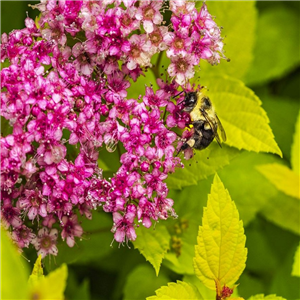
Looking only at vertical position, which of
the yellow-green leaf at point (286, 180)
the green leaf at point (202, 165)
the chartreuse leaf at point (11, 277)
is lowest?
the chartreuse leaf at point (11, 277)

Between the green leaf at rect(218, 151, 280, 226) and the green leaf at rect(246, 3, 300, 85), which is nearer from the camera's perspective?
the green leaf at rect(218, 151, 280, 226)

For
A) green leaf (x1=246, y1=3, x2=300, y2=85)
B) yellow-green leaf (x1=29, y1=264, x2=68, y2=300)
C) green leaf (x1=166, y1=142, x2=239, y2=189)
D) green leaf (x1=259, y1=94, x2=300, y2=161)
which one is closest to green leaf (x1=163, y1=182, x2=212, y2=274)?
green leaf (x1=166, y1=142, x2=239, y2=189)

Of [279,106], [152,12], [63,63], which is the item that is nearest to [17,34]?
[63,63]

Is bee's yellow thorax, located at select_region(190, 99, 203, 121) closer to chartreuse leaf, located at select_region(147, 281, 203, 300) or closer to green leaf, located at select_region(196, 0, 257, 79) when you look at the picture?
green leaf, located at select_region(196, 0, 257, 79)

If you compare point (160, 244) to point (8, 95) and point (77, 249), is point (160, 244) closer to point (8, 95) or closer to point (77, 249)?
point (77, 249)

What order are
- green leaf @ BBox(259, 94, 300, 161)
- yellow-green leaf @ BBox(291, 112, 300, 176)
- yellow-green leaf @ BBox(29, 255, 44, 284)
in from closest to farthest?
yellow-green leaf @ BBox(29, 255, 44, 284) → yellow-green leaf @ BBox(291, 112, 300, 176) → green leaf @ BBox(259, 94, 300, 161)

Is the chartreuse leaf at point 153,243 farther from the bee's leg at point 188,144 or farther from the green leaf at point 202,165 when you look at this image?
the bee's leg at point 188,144

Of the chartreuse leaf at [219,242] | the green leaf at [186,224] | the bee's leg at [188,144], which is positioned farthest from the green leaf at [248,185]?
the chartreuse leaf at [219,242]
